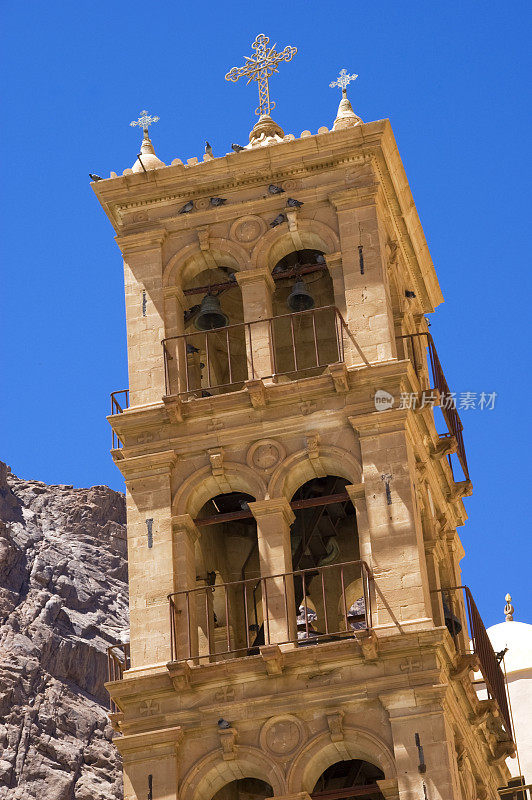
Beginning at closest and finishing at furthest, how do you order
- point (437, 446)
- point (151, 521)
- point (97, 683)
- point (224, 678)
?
1. point (224, 678)
2. point (151, 521)
3. point (437, 446)
4. point (97, 683)

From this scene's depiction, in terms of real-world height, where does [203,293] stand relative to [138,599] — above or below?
above

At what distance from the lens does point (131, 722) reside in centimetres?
3631

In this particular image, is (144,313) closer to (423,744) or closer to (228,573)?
(228,573)

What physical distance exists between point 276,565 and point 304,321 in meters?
7.65

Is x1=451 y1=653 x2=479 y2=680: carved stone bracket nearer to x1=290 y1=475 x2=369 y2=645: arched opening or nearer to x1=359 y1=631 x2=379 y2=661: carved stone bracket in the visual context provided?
x1=359 y1=631 x2=379 y2=661: carved stone bracket

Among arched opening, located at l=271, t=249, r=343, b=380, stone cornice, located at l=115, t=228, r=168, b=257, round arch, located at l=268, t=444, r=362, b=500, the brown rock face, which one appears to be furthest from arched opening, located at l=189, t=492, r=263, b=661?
the brown rock face

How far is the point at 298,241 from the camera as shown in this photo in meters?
41.3

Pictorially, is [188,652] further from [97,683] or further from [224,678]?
[97,683]

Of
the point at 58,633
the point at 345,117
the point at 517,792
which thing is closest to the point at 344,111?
the point at 345,117

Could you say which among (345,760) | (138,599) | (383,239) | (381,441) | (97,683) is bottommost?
(345,760)

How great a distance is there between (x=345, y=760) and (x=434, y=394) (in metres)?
7.97

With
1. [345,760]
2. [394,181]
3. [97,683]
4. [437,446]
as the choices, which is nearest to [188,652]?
[345,760]

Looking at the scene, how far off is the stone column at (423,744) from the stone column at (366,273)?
7.23 metres

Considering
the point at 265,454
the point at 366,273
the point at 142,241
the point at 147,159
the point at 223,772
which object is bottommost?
the point at 223,772
